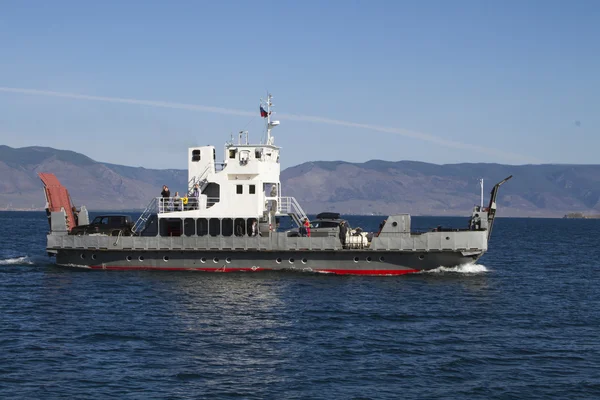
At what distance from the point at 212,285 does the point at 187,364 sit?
50.6 ft

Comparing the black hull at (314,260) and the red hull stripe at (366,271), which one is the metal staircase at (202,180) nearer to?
the black hull at (314,260)

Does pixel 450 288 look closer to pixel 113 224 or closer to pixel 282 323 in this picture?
pixel 282 323

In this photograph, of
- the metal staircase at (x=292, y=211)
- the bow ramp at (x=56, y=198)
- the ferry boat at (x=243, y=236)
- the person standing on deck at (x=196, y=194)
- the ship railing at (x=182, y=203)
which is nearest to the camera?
the ferry boat at (x=243, y=236)

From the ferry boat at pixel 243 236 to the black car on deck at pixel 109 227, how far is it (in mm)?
61

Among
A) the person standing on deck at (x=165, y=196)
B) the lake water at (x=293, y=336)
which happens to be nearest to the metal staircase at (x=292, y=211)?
the lake water at (x=293, y=336)

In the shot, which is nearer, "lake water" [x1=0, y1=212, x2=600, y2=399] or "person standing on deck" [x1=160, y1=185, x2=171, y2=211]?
"lake water" [x1=0, y1=212, x2=600, y2=399]

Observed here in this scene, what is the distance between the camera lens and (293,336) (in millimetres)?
29609

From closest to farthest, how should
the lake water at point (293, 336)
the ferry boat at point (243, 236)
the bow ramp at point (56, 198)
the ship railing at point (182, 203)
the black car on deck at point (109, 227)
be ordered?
1. the lake water at point (293, 336)
2. the ferry boat at point (243, 236)
3. the ship railing at point (182, 203)
4. the black car on deck at point (109, 227)
5. the bow ramp at point (56, 198)

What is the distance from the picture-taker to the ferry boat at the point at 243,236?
43500mm

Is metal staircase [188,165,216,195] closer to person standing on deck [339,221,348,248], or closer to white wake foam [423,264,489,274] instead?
person standing on deck [339,221,348,248]

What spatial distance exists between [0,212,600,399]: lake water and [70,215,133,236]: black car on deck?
8.15ft

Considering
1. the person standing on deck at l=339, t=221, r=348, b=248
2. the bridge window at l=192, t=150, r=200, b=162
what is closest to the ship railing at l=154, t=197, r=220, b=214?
the bridge window at l=192, t=150, r=200, b=162

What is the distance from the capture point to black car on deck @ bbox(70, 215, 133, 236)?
46.9 metres

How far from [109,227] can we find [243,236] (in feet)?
29.9
